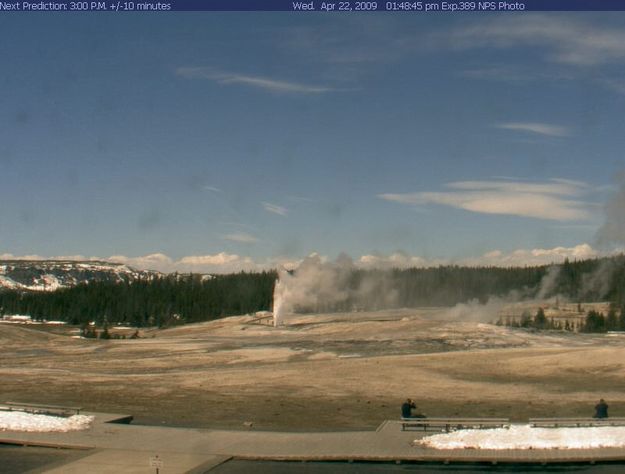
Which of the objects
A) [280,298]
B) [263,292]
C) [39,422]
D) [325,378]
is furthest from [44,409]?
[263,292]

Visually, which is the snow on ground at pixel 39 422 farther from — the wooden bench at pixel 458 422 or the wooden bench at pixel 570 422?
the wooden bench at pixel 570 422

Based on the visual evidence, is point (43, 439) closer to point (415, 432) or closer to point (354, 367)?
point (415, 432)

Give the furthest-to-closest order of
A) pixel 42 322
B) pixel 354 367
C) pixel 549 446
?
pixel 42 322 → pixel 354 367 → pixel 549 446

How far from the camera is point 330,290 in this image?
14950 cm

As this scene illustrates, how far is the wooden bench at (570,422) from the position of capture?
78.6 ft

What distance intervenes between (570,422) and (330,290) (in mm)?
124909

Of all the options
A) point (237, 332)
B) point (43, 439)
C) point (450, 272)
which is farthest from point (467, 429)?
point (450, 272)

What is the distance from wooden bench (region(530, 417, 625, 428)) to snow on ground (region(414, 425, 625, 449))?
4.18 ft

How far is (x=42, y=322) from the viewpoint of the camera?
5674 inches

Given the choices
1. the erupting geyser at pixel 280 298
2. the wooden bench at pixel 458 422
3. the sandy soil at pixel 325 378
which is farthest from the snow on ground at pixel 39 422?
the erupting geyser at pixel 280 298

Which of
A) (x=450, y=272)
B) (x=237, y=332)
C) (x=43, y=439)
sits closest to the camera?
(x=43, y=439)

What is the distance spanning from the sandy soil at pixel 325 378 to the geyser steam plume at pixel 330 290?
5187cm

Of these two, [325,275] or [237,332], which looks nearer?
[237,332]

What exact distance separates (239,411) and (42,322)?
123577mm
